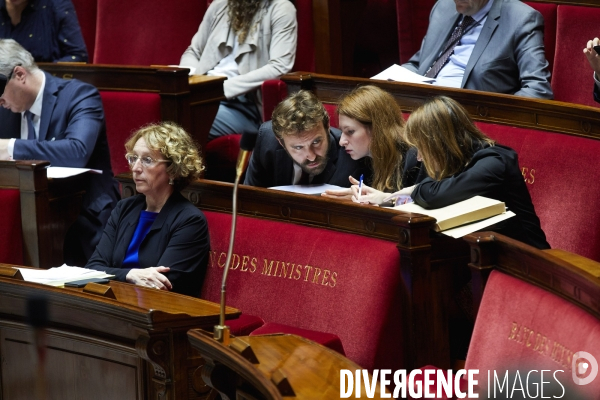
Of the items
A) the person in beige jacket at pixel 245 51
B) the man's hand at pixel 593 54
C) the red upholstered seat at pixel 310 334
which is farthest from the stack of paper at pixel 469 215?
the person in beige jacket at pixel 245 51

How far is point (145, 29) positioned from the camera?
3.12 m

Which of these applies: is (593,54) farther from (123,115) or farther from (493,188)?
(123,115)

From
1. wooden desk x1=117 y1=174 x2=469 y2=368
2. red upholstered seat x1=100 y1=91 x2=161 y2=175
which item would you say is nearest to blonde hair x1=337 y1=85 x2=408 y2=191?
wooden desk x1=117 y1=174 x2=469 y2=368

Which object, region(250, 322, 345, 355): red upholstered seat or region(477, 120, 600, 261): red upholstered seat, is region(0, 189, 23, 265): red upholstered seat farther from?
region(477, 120, 600, 261): red upholstered seat

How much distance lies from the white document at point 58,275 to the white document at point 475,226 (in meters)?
0.59

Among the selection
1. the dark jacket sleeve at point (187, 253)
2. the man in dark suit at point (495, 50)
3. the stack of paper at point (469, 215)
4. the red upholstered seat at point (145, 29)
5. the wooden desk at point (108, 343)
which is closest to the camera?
the wooden desk at point (108, 343)

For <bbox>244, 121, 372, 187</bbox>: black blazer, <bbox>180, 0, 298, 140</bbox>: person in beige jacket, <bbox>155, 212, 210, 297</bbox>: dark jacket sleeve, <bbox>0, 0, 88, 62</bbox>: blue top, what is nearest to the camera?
<bbox>155, 212, 210, 297</bbox>: dark jacket sleeve

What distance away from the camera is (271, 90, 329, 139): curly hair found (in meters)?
1.97

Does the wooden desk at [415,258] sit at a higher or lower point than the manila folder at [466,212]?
lower

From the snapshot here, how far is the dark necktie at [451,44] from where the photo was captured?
8.02 ft

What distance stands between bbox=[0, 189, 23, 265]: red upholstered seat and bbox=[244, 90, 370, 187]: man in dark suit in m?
0.49

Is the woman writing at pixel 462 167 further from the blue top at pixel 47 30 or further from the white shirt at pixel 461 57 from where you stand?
the blue top at pixel 47 30

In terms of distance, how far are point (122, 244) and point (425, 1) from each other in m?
1.36

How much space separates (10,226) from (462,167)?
94 centimetres
